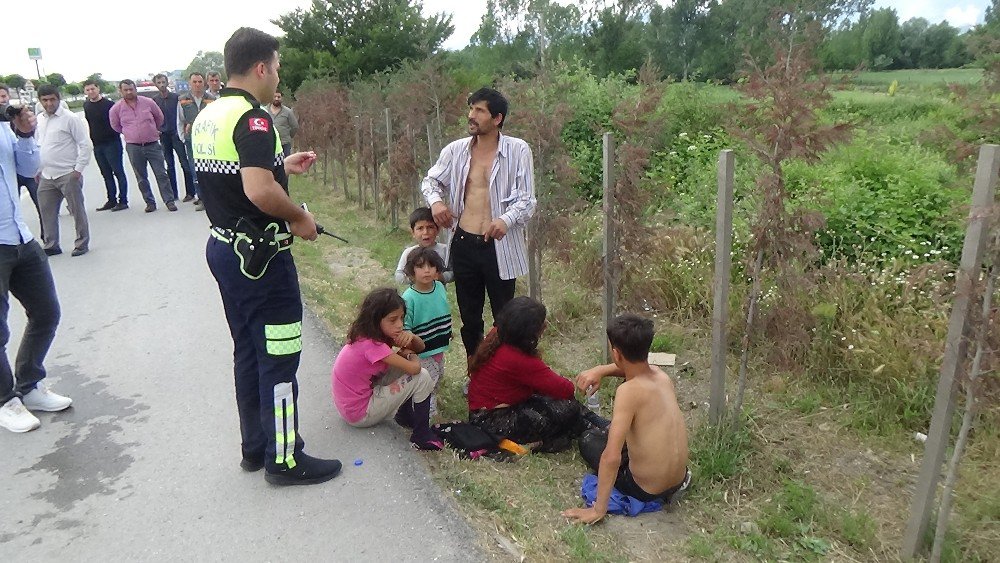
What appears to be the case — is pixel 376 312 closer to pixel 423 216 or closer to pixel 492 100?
pixel 423 216

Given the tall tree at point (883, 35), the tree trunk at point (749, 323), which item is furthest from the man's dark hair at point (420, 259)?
the tall tree at point (883, 35)

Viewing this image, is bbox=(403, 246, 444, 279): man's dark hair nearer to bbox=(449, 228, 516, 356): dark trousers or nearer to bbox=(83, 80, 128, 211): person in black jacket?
bbox=(449, 228, 516, 356): dark trousers

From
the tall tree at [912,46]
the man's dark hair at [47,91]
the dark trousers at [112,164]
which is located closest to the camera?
the man's dark hair at [47,91]

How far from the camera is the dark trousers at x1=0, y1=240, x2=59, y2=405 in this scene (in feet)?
13.0

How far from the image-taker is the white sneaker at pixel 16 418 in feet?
12.9

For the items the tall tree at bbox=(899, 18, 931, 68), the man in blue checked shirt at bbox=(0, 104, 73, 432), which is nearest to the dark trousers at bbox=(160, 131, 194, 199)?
the man in blue checked shirt at bbox=(0, 104, 73, 432)

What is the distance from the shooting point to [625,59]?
3394cm

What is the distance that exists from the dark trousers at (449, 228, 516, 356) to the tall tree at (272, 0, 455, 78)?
25.4m

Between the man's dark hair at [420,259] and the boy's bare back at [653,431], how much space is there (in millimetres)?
1461

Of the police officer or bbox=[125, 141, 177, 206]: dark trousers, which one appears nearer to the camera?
the police officer

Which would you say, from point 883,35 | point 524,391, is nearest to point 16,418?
point 524,391

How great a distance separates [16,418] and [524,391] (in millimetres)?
2916

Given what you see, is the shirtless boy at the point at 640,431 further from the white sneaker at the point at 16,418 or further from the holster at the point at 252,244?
the white sneaker at the point at 16,418

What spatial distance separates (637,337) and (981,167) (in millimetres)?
1425
